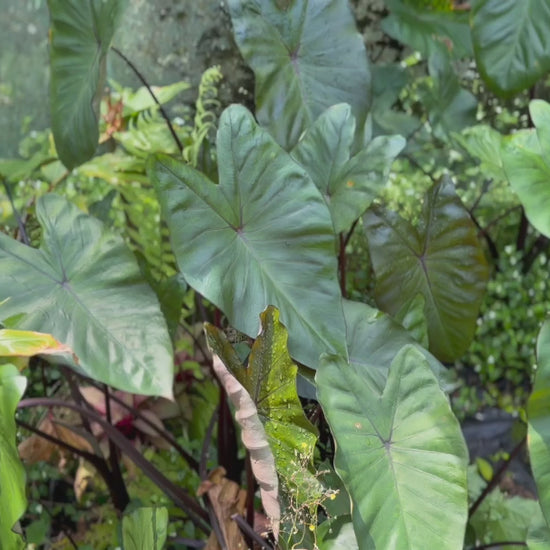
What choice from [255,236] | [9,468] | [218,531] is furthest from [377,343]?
[9,468]

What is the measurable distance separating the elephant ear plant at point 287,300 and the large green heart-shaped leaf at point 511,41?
0.32 metres

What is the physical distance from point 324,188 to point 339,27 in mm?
369

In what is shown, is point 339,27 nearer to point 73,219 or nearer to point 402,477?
point 73,219

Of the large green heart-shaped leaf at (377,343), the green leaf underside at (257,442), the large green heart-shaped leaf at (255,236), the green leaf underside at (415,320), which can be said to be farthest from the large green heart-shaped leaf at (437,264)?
the green leaf underside at (257,442)

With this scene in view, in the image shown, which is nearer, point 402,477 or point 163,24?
point 402,477

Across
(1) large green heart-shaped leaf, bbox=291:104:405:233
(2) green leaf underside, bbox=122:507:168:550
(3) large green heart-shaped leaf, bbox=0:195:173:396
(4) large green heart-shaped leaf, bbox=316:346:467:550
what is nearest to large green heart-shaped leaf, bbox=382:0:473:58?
(1) large green heart-shaped leaf, bbox=291:104:405:233

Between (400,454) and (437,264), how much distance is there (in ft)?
1.93

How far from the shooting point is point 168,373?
2.70 ft

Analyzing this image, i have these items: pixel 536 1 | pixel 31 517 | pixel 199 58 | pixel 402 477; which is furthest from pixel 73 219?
pixel 536 1

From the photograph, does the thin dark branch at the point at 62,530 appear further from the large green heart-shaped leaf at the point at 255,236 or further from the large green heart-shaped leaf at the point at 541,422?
the large green heart-shaped leaf at the point at 541,422

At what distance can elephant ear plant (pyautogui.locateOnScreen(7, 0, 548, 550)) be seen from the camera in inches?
29.9

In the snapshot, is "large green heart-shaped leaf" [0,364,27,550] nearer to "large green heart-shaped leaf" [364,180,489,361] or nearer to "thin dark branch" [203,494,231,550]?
"thin dark branch" [203,494,231,550]

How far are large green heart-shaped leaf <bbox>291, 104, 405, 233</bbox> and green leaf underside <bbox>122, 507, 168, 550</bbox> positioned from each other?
48 cm

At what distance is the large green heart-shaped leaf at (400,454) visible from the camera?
2.39 feet
